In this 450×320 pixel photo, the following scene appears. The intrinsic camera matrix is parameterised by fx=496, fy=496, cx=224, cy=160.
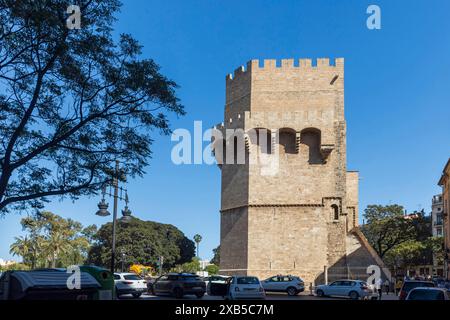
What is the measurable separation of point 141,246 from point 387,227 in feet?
107

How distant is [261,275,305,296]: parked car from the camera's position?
94.7ft

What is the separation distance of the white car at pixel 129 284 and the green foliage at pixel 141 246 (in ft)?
132

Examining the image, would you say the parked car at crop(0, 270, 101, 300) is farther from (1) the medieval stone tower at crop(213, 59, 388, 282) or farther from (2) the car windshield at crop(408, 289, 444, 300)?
(1) the medieval stone tower at crop(213, 59, 388, 282)

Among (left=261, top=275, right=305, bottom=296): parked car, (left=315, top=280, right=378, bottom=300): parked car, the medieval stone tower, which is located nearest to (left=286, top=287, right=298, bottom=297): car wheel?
(left=261, top=275, right=305, bottom=296): parked car

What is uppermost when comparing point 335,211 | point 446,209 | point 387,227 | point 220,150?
point 220,150

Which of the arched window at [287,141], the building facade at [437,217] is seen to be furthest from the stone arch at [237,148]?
the building facade at [437,217]

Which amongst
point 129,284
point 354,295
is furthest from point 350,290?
point 129,284

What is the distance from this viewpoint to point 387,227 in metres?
58.8

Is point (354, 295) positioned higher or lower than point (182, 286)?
lower

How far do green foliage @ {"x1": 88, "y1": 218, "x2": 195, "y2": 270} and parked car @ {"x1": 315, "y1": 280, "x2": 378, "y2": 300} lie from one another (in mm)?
39223

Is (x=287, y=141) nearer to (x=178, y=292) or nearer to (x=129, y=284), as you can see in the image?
(x=178, y=292)

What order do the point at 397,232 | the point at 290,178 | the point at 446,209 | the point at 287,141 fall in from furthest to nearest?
the point at 446,209
the point at 397,232
the point at 287,141
the point at 290,178

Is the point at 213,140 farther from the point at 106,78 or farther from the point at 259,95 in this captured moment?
the point at 106,78

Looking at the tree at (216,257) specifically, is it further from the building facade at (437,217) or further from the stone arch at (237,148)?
the stone arch at (237,148)
